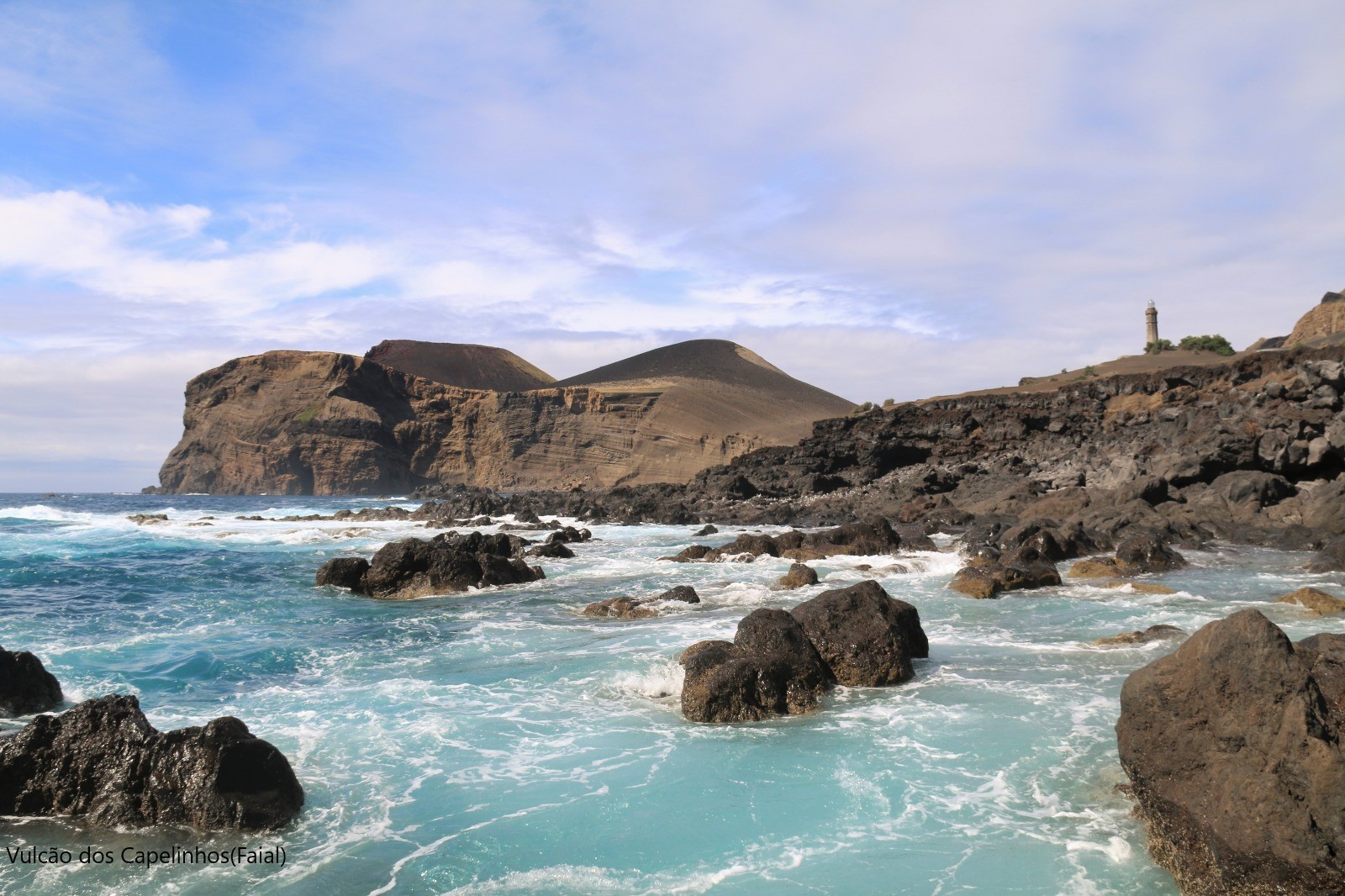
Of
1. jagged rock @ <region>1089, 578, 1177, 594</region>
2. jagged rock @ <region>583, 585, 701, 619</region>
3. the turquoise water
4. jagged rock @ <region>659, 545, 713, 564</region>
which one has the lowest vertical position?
the turquoise water

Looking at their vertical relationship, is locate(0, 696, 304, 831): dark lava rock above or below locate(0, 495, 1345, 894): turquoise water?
above

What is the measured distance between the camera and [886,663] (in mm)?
8461

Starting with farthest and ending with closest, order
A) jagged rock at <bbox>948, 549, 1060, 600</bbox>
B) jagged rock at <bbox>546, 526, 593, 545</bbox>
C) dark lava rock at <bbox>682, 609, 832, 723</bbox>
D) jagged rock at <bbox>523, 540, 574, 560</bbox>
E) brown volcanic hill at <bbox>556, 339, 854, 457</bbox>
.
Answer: brown volcanic hill at <bbox>556, 339, 854, 457</bbox> → jagged rock at <bbox>546, 526, 593, 545</bbox> → jagged rock at <bbox>523, 540, 574, 560</bbox> → jagged rock at <bbox>948, 549, 1060, 600</bbox> → dark lava rock at <bbox>682, 609, 832, 723</bbox>

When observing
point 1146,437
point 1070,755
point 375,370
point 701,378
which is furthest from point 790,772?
point 375,370

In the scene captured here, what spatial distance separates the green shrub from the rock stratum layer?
27915 millimetres

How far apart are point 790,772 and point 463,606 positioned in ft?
31.8

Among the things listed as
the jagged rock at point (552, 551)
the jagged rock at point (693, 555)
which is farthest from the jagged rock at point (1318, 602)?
the jagged rock at point (552, 551)

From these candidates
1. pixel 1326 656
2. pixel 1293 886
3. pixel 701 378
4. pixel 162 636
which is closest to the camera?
pixel 1293 886

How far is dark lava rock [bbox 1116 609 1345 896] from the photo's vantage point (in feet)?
13.7

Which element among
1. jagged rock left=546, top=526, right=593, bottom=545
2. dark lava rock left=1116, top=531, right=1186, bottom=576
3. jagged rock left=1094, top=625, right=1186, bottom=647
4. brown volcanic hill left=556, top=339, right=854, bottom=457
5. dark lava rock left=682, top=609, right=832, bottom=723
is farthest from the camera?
brown volcanic hill left=556, top=339, right=854, bottom=457

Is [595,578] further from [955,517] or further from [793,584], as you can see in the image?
[955,517]

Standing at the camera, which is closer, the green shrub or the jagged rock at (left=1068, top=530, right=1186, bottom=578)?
the jagged rock at (left=1068, top=530, right=1186, bottom=578)

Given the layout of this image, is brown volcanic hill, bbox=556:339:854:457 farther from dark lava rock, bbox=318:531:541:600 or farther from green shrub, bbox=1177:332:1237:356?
dark lava rock, bbox=318:531:541:600

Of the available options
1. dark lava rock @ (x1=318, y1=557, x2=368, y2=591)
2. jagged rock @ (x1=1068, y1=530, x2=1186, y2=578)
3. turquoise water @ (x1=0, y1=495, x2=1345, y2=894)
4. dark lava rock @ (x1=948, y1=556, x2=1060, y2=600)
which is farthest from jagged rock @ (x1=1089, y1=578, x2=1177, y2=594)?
dark lava rock @ (x1=318, y1=557, x2=368, y2=591)
